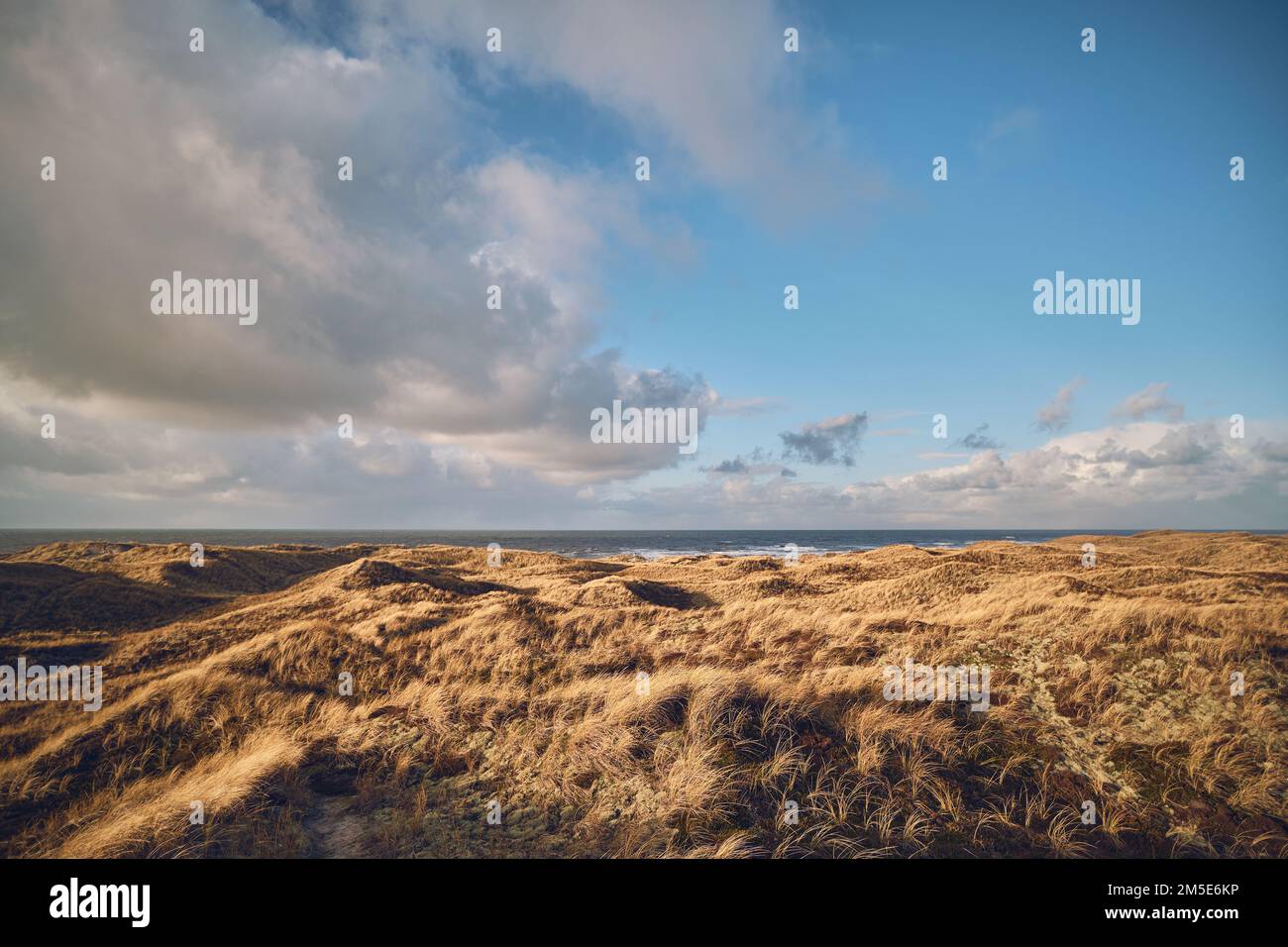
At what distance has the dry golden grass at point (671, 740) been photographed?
566cm

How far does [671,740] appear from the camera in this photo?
7.20m

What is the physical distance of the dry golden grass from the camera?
5.66 m

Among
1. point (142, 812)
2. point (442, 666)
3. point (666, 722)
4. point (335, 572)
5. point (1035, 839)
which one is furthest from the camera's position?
point (335, 572)

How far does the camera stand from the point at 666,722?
25.2 feet

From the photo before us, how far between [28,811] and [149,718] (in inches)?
94.7

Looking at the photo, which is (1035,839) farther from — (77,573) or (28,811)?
(77,573)
